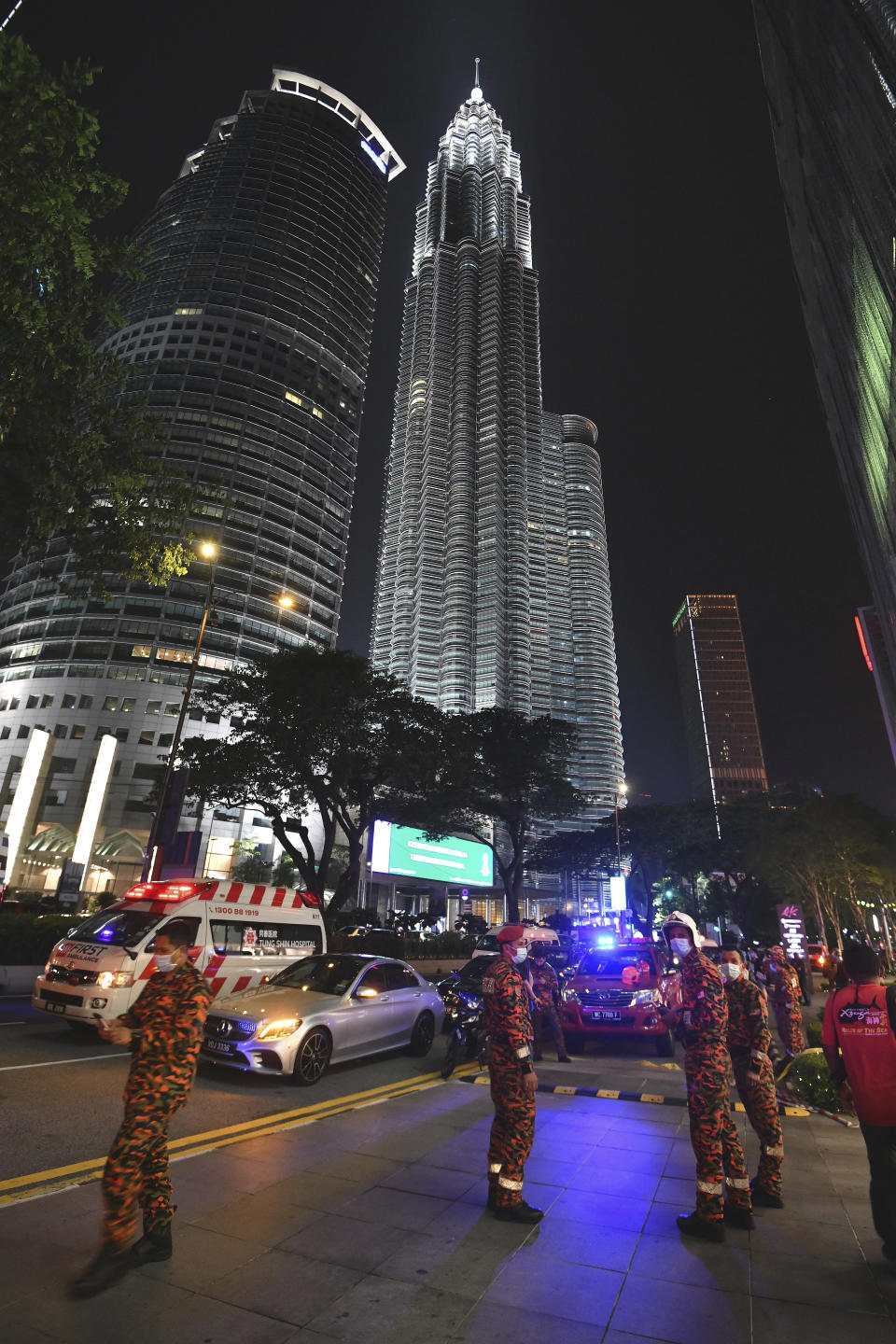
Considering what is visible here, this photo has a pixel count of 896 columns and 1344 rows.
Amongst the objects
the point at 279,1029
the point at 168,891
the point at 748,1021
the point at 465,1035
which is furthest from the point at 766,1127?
the point at 168,891

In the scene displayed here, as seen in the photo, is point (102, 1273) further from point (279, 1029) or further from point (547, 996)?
point (547, 996)

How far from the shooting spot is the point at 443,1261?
12.8ft

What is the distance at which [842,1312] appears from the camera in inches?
135

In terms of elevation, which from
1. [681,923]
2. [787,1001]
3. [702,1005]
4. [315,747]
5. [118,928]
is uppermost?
[315,747]

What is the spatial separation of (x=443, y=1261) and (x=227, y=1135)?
3.32 meters

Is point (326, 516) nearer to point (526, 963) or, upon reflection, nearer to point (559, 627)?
point (559, 627)

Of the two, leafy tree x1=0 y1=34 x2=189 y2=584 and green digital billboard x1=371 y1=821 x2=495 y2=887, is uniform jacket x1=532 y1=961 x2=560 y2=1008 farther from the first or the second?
green digital billboard x1=371 y1=821 x2=495 y2=887

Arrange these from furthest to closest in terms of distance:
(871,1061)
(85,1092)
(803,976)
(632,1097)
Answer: (803,976) → (632,1097) → (85,1092) → (871,1061)

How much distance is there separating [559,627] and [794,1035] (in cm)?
15423

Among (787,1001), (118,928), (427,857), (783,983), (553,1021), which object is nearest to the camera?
(118,928)

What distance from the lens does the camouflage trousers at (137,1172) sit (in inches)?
141

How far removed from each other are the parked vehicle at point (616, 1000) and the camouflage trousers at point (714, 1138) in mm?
6956

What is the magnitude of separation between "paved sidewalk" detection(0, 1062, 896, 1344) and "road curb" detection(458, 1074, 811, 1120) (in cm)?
240

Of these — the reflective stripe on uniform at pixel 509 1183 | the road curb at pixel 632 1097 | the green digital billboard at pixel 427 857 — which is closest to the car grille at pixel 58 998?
the road curb at pixel 632 1097
